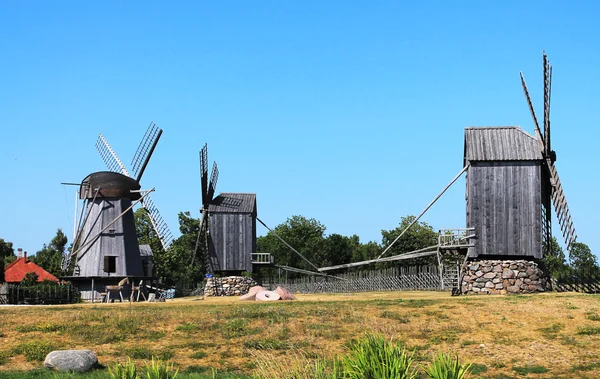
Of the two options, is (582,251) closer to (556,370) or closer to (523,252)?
(523,252)

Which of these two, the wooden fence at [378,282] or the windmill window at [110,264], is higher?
the windmill window at [110,264]

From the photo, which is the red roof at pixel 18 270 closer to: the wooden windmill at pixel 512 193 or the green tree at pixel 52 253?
the green tree at pixel 52 253

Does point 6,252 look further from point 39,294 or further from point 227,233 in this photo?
point 39,294

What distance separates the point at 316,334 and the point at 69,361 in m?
9.41

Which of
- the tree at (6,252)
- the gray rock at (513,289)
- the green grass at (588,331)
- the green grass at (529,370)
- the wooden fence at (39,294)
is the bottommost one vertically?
the green grass at (529,370)

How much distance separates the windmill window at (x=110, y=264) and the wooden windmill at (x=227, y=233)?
22.5 feet

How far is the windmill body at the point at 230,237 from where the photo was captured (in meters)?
60.8


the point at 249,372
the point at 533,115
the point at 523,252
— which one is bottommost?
the point at 249,372

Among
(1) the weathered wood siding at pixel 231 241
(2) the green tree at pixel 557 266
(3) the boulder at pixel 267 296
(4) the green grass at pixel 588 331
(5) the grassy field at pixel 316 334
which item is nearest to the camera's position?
(5) the grassy field at pixel 316 334

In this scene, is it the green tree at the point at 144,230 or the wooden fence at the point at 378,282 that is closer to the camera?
the wooden fence at the point at 378,282

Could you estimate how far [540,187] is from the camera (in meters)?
44.3

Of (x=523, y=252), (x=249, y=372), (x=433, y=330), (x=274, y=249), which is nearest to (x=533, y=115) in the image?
(x=523, y=252)

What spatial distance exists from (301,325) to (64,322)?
9307mm

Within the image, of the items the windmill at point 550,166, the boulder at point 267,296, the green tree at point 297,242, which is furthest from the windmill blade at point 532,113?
the green tree at point 297,242
